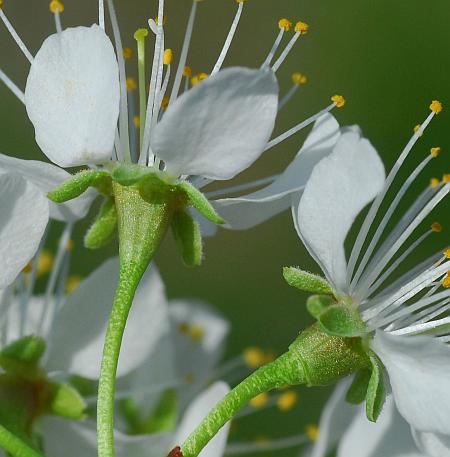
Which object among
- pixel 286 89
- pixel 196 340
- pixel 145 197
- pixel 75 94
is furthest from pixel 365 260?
pixel 286 89

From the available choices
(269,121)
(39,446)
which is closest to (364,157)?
(269,121)

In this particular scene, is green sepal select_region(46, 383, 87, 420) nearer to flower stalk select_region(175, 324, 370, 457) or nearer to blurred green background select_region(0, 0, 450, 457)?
flower stalk select_region(175, 324, 370, 457)

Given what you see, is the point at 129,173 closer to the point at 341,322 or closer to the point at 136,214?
the point at 136,214

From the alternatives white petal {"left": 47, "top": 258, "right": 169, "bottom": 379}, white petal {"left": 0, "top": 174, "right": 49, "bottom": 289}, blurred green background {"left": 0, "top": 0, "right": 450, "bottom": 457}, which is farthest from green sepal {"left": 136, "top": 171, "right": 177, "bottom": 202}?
blurred green background {"left": 0, "top": 0, "right": 450, "bottom": 457}

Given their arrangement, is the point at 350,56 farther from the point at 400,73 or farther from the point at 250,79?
the point at 250,79

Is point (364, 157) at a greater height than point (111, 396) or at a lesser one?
greater

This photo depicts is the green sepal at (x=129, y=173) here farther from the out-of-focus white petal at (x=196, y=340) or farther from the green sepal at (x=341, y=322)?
the out-of-focus white petal at (x=196, y=340)
